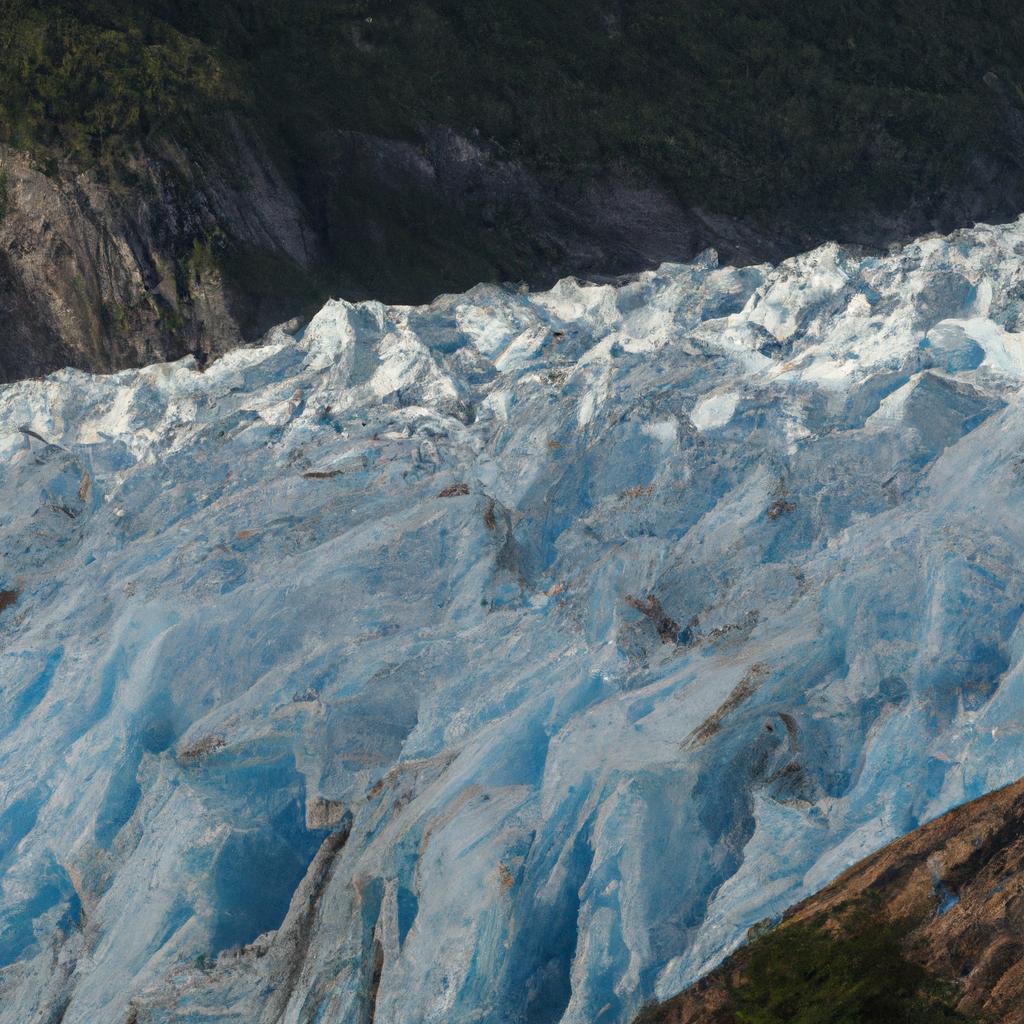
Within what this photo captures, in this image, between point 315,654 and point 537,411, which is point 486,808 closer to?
point 315,654

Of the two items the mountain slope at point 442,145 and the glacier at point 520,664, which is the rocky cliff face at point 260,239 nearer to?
the mountain slope at point 442,145

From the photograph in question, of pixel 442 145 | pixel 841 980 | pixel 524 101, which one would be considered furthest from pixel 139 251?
pixel 841 980

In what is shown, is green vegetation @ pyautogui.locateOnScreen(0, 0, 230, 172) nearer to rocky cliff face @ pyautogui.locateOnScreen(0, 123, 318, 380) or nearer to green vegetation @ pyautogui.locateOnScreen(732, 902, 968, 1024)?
rocky cliff face @ pyautogui.locateOnScreen(0, 123, 318, 380)

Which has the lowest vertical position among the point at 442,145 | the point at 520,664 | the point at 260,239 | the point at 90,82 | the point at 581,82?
the point at 520,664

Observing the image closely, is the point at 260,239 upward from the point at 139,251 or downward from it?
downward

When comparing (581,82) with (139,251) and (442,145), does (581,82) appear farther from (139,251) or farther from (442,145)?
(139,251)

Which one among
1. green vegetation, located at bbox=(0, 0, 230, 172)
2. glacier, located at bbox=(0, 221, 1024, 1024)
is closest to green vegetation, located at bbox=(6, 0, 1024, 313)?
green vegetation, located at bbox=(0, 0, 230, 172)
